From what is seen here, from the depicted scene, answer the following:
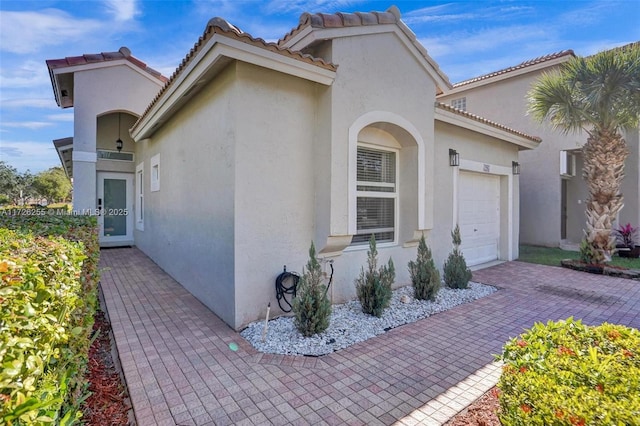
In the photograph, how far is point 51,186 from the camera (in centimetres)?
4447

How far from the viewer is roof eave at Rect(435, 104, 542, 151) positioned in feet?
29.2

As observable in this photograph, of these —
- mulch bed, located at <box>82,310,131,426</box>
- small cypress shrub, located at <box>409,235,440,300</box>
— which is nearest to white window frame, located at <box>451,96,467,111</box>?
small cypress shrub, located at <box>409,235,440,300</box>

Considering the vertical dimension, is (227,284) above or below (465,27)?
below

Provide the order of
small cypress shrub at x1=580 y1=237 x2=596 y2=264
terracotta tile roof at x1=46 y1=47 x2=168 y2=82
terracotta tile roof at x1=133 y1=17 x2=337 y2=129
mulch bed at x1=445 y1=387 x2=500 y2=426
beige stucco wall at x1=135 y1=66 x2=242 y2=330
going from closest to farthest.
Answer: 1. mulch bed at x1=445 y1=387 x2=500 y2=426
2. terracotta tile roof at x1=133 y1=17 x2=337 y2=129
3. beige stucco wall at x1=135 y1=66 x2=242 y2=330
4. small cypress shrub at x1=580 y1=237 x2=596 y2=264
5. terracotta tile roof at x1=46 y1=47 x2=168 y2=82

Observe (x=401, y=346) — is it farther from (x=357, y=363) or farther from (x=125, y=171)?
(x=125, y=171)

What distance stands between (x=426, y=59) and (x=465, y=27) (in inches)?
194

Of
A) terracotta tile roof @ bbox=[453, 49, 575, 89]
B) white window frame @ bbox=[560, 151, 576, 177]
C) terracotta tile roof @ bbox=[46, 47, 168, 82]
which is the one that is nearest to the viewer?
terracotta tile roof @ bbox=[46, 47, 168, 82]

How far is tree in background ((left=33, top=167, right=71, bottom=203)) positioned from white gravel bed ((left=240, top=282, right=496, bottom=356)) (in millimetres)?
49685

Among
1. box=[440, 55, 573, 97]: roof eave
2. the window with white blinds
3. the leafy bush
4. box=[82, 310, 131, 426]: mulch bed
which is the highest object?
box=[440, 55, 573, 97]: roof eave

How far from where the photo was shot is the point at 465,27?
36.9 feet

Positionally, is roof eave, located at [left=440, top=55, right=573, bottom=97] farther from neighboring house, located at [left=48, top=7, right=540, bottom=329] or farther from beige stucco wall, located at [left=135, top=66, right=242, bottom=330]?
beige stucco wall, located at [left=135, top=66, right=242, bottom=330]

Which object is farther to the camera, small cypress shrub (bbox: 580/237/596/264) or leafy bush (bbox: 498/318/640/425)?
small cypress shrub (bbox: 580/237/596/264)

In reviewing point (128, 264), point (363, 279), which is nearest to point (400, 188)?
point (363, 279)

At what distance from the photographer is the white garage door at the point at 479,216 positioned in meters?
10.6
